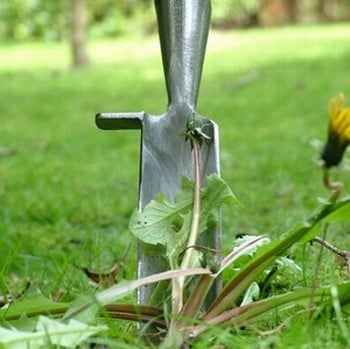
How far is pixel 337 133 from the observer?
7.07 feet

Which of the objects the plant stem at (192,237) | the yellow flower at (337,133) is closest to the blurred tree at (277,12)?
the yellow flower at (337,133)

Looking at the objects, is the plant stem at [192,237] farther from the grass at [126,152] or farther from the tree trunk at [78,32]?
the tree trunk at [78,32]

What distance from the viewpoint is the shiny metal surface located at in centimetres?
146

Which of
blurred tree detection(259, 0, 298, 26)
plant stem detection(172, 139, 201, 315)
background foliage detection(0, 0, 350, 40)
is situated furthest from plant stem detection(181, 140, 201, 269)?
blurred tree detection(259, 0, 298, 26)

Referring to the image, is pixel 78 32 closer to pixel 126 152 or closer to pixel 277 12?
pixel 126 152

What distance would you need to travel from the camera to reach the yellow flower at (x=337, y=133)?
6.64 ft

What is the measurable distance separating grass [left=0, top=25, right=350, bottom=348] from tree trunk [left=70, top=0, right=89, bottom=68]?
178mm

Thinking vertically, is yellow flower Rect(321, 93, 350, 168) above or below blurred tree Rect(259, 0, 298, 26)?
above

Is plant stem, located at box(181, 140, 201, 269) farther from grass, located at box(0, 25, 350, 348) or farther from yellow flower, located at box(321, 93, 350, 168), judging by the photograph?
yellow flower, located at box(321, 93, 350, 168)

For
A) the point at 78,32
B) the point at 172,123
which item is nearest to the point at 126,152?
the point at 172,123

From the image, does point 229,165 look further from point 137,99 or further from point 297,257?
point 137,99

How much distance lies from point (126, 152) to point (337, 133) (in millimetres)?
2439

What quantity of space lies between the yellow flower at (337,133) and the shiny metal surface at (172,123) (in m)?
0.48

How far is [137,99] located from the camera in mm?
6648
